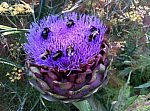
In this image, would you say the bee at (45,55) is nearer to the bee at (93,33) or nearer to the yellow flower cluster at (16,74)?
the bee at (93,33)

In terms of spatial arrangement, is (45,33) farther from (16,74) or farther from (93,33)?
(16,74)

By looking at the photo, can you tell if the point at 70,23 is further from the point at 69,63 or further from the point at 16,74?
the point at 16,74

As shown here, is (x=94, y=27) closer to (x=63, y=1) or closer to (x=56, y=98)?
Result: (x=56, y=98)

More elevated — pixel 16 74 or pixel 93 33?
pixel 93 33

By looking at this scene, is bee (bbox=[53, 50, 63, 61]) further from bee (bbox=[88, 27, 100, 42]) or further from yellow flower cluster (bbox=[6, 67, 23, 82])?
yellow flower cluster (bbox=[6, 67, 23, 82])

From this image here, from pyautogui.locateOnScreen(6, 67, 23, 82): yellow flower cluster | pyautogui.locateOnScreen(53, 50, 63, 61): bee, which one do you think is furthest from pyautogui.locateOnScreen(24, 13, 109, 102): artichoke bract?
pyautogui.locateOnScreen(6, 67, 23, 82): yellow flower cluster

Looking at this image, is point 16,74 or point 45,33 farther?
point 16,74

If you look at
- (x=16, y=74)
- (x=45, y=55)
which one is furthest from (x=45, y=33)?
(x=16, y=74)

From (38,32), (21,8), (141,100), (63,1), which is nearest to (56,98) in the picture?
(38,32)
